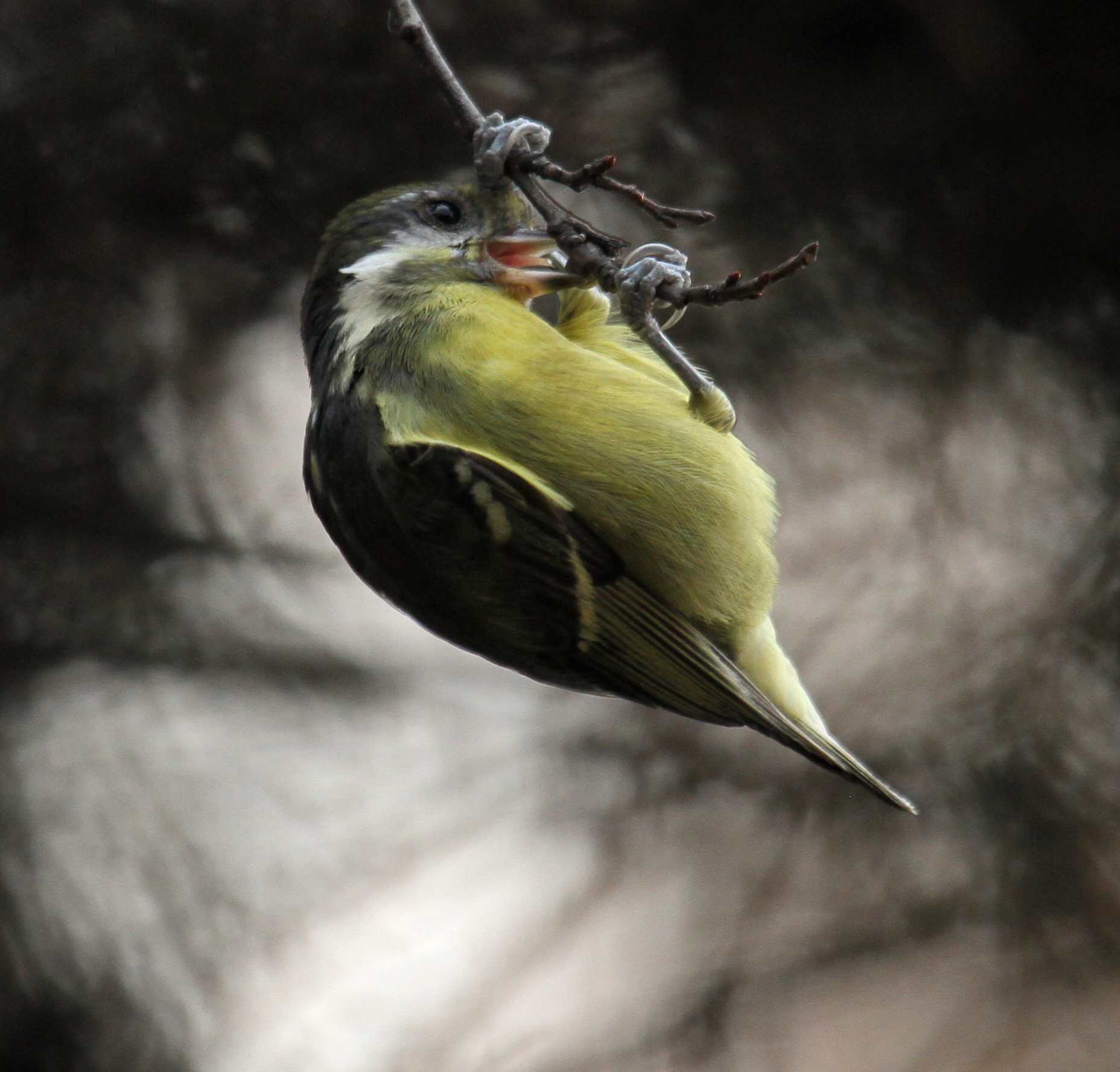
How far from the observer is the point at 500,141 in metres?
2.83

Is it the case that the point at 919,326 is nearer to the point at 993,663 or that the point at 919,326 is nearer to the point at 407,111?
the point at 993,663

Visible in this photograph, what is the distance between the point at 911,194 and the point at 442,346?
2851mm

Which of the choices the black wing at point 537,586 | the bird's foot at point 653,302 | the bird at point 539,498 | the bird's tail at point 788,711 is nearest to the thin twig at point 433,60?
the bird at point 539,498

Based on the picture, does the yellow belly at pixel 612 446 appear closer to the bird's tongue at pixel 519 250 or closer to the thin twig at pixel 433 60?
the bird's tongue at pixel 519 250

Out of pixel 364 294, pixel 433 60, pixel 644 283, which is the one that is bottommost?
pixel 364 294

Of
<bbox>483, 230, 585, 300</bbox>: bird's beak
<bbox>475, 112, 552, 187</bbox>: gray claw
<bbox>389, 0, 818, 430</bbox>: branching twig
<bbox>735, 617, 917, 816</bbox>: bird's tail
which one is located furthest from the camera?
<bbox>483, 230, 585, 300</bbox>: bird's beak

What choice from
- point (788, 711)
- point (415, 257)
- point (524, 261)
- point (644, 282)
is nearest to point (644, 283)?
point (644, 282)

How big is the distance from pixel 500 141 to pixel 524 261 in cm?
29

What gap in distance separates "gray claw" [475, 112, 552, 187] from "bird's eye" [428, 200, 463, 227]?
0.19m

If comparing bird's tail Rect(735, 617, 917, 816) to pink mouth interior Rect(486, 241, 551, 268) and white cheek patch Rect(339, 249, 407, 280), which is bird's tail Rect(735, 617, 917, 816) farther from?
white cheek patch Rect(339, 249, 407, 280)

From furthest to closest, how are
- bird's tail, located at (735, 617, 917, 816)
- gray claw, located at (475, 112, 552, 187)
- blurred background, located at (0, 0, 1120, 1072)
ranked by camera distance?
1. blurred background, located at (0, 0, 1120, 1072)
2. gray claw, located at (475, 112, 552, 187)
3. bird's tail, located at (735, 617, 917, 816)

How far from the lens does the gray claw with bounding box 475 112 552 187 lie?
2.82m

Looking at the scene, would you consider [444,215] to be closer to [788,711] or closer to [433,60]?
[433,60]

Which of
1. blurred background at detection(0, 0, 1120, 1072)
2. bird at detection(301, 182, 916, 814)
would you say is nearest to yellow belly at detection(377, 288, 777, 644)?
bird at detection(301, 182, 916, 814)
